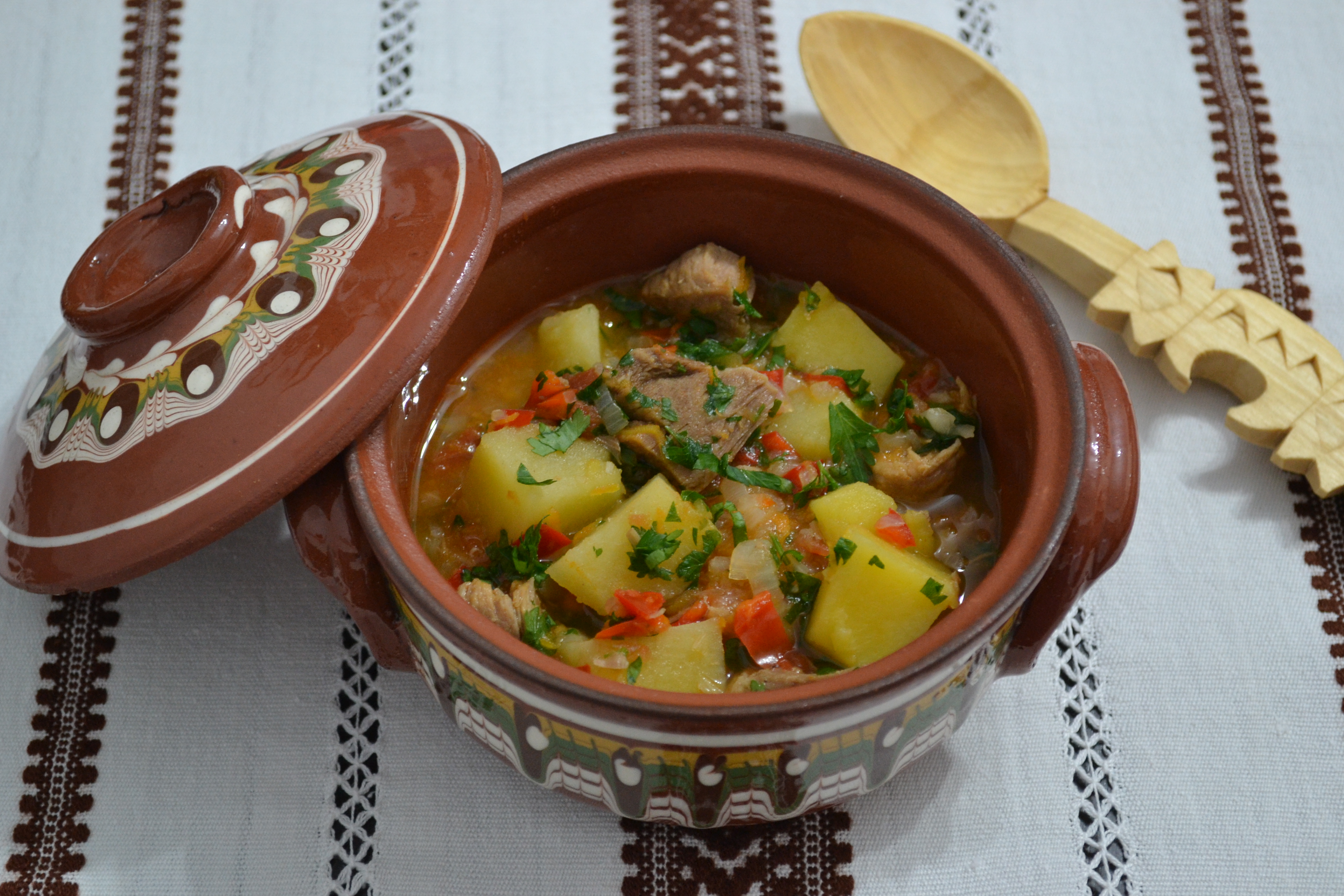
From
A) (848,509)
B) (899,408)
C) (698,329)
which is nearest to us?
(848,509)

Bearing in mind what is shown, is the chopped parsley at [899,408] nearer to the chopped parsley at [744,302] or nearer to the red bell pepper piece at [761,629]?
the chopped parsley at [744,302]

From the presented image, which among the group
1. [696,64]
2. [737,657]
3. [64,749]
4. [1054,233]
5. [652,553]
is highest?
[696,64]

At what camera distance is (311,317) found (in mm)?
1817

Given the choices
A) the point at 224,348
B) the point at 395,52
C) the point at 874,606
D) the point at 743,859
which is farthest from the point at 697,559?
the point at 395,52

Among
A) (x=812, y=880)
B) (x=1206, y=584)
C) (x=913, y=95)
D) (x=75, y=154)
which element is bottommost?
(x=812, y=880)

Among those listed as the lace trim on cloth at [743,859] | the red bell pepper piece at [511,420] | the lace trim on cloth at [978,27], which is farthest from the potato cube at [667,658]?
the lace trim on cloth at [978,27]

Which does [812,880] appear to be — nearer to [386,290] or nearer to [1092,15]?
[386,290]

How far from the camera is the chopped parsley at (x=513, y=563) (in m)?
2.00

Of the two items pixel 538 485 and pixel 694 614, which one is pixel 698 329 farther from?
pixel 694 614

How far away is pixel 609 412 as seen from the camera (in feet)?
7.06

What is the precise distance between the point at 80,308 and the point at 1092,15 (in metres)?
2.65

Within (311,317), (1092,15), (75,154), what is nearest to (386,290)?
(311,317)

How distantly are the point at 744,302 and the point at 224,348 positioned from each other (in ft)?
3.21

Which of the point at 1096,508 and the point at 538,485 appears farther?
the point at 538,485
